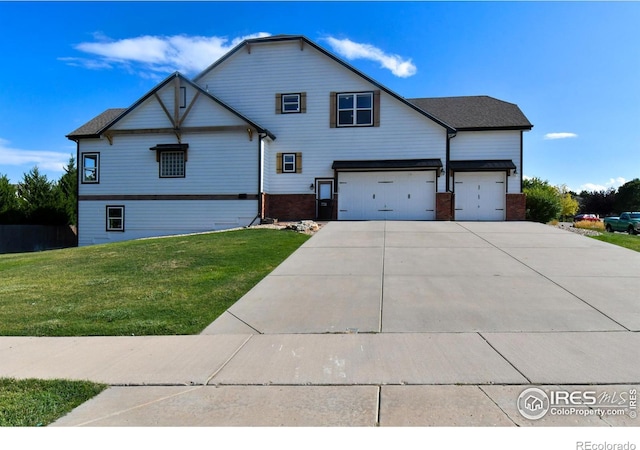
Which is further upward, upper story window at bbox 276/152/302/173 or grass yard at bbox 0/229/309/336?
upper story window at bbox 276/152/302/173

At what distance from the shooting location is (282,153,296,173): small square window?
22.3m

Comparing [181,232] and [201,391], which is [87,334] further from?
[181,232]

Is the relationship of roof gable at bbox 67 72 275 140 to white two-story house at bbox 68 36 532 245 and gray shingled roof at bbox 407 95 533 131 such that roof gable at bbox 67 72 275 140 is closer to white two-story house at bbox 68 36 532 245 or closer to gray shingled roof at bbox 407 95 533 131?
white two-story house at bbox 68 36 532 245

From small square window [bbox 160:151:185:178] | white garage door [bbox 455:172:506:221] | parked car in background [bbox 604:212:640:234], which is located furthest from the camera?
parked car in background [bbox 604:212:640:234]

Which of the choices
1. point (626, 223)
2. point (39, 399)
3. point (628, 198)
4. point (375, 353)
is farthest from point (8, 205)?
point (628, 198)

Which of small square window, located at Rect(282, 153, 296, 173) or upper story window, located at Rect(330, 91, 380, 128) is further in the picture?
small square window, located at Rect(282, 153, 296, 173)

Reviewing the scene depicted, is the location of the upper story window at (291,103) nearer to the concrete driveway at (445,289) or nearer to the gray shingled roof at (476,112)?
the gray shingled roof at (476,112)

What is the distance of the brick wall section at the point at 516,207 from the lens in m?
21.6

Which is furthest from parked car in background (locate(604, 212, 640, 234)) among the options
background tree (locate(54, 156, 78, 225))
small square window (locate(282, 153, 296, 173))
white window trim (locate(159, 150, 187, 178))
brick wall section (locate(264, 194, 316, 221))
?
background tree (locate(54, 156, 78, 225))

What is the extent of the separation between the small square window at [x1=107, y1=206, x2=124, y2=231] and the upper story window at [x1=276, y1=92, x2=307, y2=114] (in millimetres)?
10143

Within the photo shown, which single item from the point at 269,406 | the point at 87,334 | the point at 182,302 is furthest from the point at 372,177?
the point at 269,406

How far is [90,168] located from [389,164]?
16.2m

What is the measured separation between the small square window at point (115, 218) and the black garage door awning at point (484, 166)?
698 inches

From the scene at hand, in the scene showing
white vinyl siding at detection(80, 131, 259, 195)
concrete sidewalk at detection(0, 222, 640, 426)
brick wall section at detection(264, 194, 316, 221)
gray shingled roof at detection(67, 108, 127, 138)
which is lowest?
concrete sidewalk at detection(0, 222, 640, 426)
